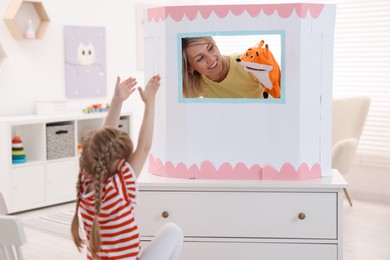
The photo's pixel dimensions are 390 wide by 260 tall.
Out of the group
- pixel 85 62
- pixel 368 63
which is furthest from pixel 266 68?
pixel 85 62

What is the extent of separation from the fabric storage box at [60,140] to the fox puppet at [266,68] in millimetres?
2432

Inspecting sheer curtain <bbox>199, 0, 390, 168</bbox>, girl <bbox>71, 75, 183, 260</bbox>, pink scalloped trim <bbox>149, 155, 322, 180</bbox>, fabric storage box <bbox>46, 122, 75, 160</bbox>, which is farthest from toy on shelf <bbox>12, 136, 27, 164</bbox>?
girl <bbox>71, 75, 183, 260</bbox>

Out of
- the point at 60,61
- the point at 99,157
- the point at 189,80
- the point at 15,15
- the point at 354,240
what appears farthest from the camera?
the point at 60,61

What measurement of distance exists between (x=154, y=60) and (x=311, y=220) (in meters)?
0.98

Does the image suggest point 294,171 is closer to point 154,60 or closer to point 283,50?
point 283,50

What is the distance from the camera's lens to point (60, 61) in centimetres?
517

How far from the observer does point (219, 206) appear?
8.91ft

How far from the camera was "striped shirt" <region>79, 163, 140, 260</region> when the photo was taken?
2.06 metres

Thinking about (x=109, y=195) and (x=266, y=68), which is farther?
(x=266, y=68)

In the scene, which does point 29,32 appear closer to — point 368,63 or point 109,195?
point 368,63

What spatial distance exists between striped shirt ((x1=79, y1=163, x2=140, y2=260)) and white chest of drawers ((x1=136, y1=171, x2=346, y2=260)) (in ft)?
2.12

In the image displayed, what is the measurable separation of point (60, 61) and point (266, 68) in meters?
2.81

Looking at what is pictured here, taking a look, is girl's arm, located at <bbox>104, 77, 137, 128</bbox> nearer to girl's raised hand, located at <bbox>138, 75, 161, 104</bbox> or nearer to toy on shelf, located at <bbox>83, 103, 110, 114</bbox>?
girl's raised hand, located at <bbox>138, 75, 161, 104</bbox>

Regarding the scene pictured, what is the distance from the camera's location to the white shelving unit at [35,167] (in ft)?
14.6
